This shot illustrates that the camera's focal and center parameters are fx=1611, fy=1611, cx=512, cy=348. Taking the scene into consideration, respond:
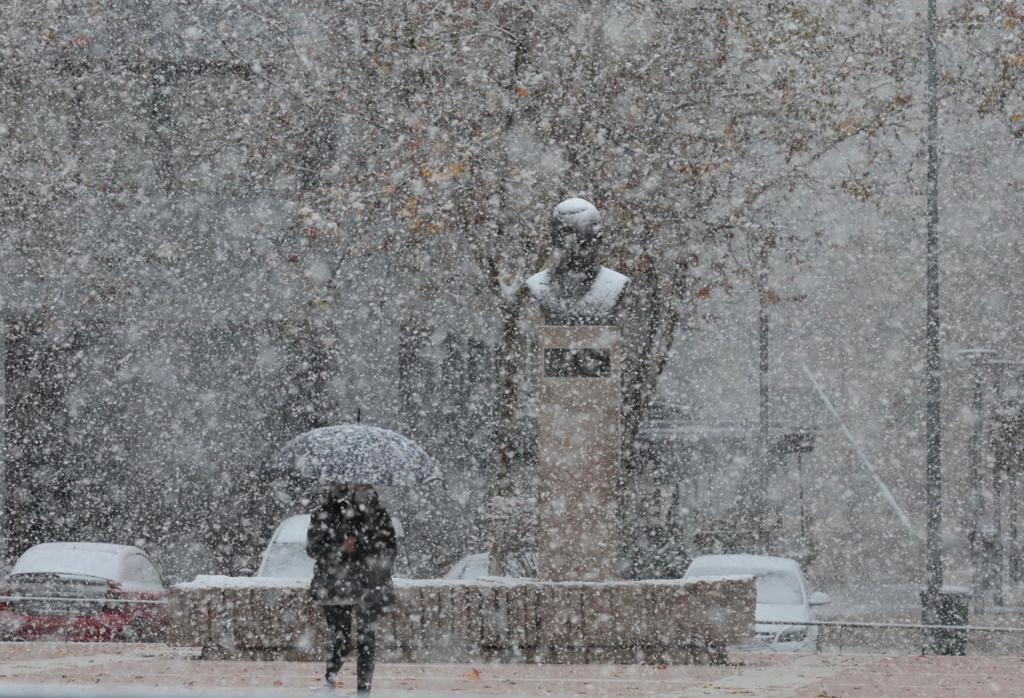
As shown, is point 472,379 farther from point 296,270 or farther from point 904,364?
point 904,364

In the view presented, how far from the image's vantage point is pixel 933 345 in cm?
1869

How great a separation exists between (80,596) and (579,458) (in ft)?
20.3

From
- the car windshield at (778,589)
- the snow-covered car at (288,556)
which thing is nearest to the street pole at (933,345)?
the car windshield at (778,589)

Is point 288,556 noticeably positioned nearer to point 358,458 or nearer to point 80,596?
point 80,596

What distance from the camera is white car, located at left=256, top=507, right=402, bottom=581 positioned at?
16844 mm

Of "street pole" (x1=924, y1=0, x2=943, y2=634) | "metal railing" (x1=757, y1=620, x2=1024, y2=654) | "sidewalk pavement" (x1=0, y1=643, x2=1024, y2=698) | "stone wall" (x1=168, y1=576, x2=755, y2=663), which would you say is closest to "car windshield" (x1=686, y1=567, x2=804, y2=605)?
"metal railing" (x1=757, y1=620, x2=1024, y2=654)

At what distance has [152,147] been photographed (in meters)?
23.5

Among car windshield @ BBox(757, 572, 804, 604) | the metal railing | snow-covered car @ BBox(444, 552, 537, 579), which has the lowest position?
the metal railing

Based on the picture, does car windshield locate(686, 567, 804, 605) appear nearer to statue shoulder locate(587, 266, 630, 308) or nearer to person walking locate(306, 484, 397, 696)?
statue shoulder locate(587, 266, 630, 308)

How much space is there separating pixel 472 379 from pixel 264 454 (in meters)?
3.85

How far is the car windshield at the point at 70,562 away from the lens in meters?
16.5

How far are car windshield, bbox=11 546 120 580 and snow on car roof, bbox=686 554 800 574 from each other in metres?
6.25

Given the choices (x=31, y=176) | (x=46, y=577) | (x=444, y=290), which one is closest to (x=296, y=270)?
(x=444, y=290)

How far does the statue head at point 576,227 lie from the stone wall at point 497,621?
2.70m
